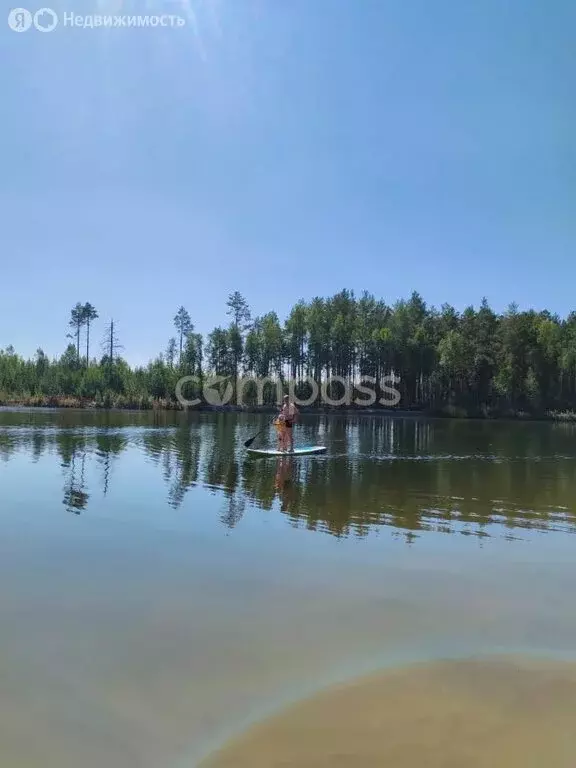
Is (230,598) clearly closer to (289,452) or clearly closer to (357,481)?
(357,481)

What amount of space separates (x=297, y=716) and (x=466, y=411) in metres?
70.7

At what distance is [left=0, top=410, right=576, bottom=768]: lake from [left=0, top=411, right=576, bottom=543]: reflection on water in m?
0.12

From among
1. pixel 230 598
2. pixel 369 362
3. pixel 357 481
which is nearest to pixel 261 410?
pixel 369 362

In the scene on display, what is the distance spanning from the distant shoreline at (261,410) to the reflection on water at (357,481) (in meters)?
37.8

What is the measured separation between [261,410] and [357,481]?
167ft

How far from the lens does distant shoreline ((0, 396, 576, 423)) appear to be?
220 ft

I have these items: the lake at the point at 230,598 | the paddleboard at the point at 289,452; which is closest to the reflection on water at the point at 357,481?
the lake at the point at 230,598

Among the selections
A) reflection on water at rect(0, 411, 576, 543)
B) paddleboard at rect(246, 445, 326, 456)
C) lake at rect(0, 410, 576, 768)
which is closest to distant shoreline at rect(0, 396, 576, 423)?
reflection on water at rect(0, 411, 576, 543)

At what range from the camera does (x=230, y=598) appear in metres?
7.03

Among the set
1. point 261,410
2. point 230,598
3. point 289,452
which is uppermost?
point 261,410

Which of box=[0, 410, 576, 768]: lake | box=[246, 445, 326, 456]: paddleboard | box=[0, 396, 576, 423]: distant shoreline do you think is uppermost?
box=[0, 396, 576, 423]: distant shoreline

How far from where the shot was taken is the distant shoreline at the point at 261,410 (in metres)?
67.0

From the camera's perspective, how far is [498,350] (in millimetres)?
71500

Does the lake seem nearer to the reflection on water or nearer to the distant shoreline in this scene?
the reflection on water
